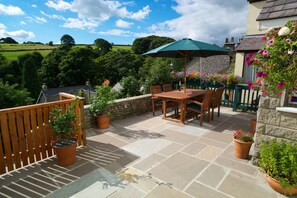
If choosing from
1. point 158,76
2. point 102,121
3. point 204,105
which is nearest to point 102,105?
point 102,121

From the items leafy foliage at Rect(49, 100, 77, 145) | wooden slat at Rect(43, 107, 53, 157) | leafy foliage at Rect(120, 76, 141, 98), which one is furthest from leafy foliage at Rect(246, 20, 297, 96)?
leafy foliage at Rect(120, 76, 141, 98)

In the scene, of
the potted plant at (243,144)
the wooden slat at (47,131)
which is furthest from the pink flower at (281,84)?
the wooden slat at (47,131)

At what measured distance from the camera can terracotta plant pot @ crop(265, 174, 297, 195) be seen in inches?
85.5

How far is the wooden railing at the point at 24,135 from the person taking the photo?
2.65 metres

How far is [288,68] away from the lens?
87.0 inches

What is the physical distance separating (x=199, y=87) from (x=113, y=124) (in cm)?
408

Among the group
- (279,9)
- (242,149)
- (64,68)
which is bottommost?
(242,149)

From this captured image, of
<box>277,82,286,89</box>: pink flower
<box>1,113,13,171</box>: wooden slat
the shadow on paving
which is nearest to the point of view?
<box>277,82,286,89</box>: pink flower

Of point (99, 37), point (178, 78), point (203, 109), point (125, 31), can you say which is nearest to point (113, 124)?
point (203, 109)

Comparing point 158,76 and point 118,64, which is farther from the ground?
point 118,64

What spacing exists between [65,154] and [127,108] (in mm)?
2864

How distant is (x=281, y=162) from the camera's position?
2184mm

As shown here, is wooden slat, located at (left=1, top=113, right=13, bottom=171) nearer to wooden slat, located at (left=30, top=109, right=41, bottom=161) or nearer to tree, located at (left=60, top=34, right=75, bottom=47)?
wooden slat, located at (left=30, top=109, right=41, bottom=161)

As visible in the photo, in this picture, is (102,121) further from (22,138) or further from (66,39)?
(66,39)
